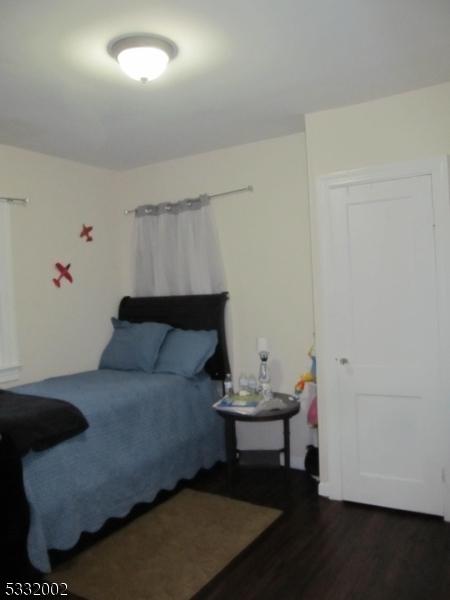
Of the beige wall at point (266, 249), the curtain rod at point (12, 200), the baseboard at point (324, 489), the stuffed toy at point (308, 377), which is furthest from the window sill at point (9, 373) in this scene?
the baseboard at point (324, 489)

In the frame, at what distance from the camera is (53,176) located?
3746 millimetres


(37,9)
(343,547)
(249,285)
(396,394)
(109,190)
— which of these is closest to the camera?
(37,9)

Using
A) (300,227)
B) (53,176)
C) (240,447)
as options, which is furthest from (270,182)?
(240,447)

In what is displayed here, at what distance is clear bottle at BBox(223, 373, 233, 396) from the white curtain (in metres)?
0.67

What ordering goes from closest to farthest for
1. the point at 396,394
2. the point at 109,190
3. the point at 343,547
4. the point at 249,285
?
1. the point at 343,547
2. the point at 396,394
3. the point at 249,285
4. the point at 109,190

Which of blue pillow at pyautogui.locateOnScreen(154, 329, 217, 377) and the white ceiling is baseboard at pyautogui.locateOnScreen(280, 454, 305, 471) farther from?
the white ceiling

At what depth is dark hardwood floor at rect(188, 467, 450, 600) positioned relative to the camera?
2145mm

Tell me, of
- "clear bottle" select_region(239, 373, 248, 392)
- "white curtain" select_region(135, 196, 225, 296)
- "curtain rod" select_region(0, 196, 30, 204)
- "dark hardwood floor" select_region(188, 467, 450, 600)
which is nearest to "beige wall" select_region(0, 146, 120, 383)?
"curtain rod" select_region(0, 196, 30, 204)

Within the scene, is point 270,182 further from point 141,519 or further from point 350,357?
point 141,519

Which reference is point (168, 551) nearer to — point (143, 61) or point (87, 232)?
point (143, 61)

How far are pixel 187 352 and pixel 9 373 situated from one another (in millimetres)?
1245

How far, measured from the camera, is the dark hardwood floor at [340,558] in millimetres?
2145

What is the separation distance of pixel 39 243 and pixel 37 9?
2.04 meters

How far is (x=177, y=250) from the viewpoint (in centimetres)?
394
